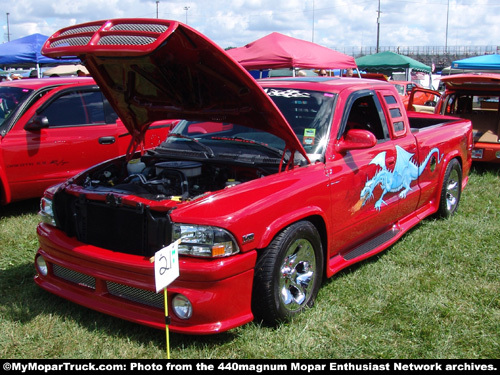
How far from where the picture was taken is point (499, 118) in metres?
9.79

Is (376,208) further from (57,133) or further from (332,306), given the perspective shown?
(57,133)

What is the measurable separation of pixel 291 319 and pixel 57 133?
14.2ft

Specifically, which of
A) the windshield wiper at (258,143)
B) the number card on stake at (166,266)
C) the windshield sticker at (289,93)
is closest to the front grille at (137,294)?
the number card on stake at (166,266)

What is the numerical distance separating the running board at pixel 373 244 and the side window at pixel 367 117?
0.95 meters

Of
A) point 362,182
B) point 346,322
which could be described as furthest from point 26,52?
point 346,322

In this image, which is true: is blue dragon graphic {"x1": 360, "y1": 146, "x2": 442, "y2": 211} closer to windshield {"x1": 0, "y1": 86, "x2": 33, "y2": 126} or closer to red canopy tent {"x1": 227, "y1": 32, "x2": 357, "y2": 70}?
windshield {"x1": 0, "y1": 86, "x2": 33, "y2": 126}

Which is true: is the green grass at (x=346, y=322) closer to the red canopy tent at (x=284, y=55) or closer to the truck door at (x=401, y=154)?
the truck door at (x=401, y=154)

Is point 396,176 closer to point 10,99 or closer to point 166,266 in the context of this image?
point 166,266

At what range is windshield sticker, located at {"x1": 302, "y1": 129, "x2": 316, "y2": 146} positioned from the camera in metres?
4.14

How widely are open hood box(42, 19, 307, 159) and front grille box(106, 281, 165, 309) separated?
147 cm

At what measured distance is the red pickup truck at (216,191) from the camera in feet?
10.3

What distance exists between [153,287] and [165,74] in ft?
5.26
